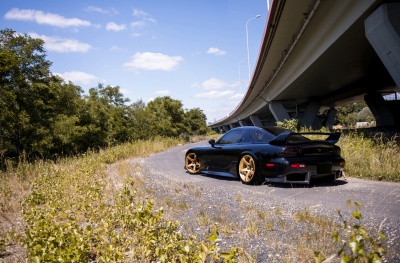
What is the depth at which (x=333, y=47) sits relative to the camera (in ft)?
32.1

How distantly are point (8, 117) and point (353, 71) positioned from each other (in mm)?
17082

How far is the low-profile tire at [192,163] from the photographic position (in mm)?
7875

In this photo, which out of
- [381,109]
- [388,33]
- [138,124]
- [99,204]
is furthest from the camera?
[138,124]

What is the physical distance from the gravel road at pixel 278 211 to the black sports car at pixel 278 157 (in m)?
0.26

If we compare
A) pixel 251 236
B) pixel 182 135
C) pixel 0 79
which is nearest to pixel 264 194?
pixel 251 236

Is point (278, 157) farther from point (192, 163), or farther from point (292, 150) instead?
point (192, 163)

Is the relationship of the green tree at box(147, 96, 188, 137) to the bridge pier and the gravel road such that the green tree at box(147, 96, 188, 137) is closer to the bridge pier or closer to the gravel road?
the bridge pier

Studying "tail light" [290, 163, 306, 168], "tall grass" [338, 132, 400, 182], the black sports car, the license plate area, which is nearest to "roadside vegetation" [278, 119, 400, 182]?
"tall grass" [338, 132, 400, 182]

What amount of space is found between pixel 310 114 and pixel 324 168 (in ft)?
66.3

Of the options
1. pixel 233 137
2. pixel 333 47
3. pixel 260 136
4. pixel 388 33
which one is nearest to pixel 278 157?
pixel 260 136

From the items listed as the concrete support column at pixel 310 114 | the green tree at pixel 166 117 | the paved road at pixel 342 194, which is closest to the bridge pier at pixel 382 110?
the concrete support column at pixel 310 114

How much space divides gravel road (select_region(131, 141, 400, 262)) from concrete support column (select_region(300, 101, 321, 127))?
1795 cm

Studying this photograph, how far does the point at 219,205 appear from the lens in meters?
4.26

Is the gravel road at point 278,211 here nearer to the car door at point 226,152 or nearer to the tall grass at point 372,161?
the tall grass at point 372,161
